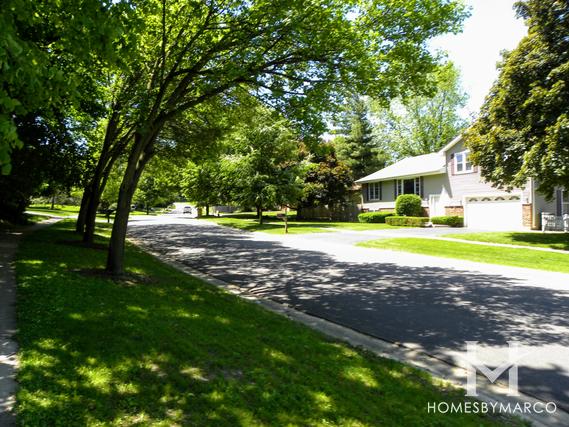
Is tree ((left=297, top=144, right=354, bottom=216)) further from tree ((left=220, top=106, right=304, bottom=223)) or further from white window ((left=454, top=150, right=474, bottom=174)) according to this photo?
white window ((left=454, top=150, right=474, bottom=174))

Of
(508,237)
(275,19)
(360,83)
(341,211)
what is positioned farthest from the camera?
(341,211)

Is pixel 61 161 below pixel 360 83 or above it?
below

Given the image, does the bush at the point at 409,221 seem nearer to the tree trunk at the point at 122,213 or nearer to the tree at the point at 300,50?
the tree at the point at 300,50

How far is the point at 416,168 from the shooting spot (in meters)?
34.5

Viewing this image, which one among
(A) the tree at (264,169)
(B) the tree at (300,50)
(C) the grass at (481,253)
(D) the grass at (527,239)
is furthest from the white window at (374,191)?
(B) the tree at (300,50)

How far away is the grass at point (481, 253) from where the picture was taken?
13.2 meters

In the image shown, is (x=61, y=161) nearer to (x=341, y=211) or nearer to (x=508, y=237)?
(x=508, y=237)

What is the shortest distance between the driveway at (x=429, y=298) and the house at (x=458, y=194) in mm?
12516

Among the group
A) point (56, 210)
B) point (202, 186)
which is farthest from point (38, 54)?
point (56, 210)

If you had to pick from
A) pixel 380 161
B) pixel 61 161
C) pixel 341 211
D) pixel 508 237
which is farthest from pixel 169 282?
→ pixel 380 161

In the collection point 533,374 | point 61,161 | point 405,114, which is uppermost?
point 405,114

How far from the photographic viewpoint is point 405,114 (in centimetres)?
5112

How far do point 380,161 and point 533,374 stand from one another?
49524mm

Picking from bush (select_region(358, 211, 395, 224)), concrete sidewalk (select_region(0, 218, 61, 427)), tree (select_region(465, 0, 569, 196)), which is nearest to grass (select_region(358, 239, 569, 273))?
tree (select_region(465, 0, 569, 196))
